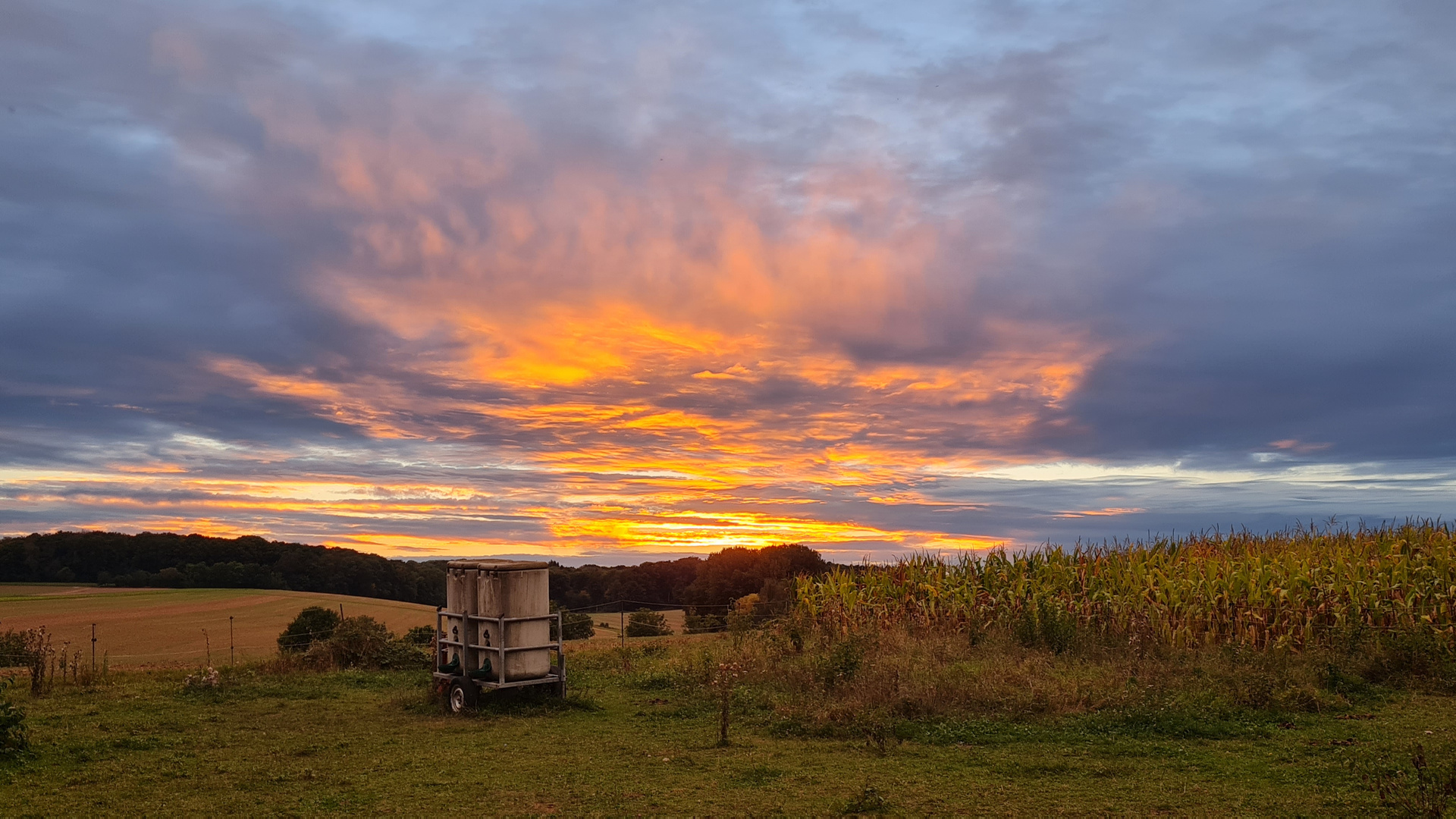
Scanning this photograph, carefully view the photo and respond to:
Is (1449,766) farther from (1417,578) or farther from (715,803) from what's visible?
(1417,578)

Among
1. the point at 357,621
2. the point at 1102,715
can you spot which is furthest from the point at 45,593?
the point at 1102,715

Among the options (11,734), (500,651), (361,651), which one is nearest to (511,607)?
(500,651)

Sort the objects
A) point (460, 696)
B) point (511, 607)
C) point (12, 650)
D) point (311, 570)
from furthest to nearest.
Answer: point (311, 570) < point (12, 650) < point (511, 607) < point (460, 696)

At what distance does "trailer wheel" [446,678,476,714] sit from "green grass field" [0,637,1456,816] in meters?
0.34

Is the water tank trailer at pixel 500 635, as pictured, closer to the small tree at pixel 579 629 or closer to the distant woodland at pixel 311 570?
the small tree at pixel 579 629

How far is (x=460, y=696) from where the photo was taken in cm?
1653

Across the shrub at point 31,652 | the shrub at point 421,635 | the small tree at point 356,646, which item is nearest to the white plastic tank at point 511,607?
the small tree at point 356,646

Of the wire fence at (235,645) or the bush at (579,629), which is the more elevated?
the wire fence at (235,645)

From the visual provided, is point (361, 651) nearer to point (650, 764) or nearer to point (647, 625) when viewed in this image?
point (650, 764)

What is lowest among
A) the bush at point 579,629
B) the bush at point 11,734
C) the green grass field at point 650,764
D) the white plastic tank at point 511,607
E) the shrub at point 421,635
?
the bush at point 579,629

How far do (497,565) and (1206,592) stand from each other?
47.9ft

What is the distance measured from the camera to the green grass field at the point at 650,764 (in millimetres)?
9750

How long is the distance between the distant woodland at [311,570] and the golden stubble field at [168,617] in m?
4.98

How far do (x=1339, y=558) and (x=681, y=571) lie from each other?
54.7 m
